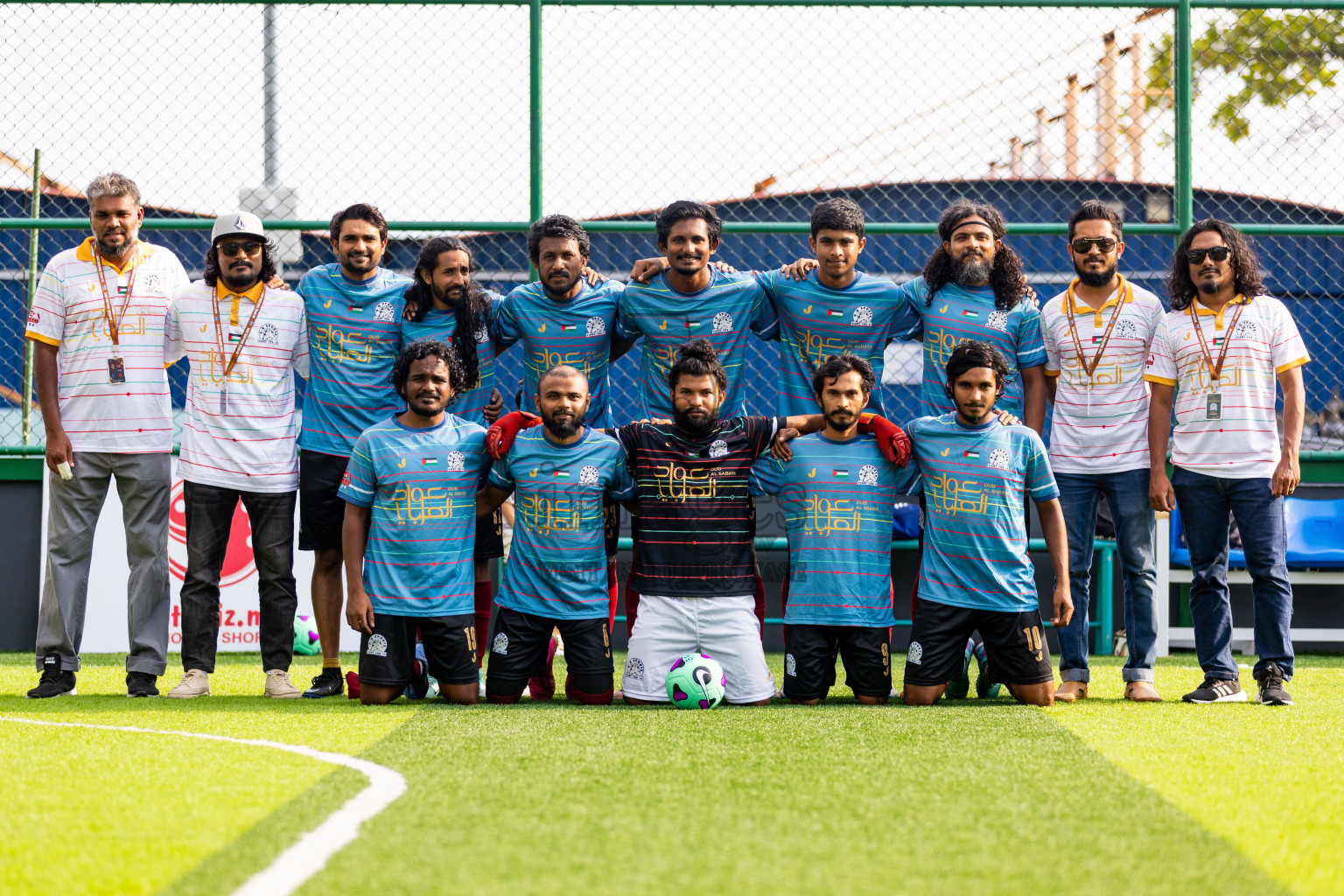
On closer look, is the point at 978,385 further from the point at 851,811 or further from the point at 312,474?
the point at 312,474

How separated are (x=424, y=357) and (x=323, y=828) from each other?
2.62 m

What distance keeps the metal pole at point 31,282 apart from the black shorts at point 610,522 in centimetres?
389

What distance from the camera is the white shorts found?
197 inches

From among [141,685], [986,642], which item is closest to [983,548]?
[986,642]

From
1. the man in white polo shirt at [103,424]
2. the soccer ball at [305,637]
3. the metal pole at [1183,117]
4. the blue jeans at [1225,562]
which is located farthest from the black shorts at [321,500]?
the metal pole at [1183,117]

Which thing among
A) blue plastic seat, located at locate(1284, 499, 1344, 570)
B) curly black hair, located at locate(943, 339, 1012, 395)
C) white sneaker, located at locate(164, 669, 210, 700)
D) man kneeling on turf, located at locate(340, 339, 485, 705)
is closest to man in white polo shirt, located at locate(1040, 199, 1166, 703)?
curly black hair, located at locate(943, 339, 1012, 395)

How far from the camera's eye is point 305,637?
716cm

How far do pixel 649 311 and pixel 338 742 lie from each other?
7.39ft

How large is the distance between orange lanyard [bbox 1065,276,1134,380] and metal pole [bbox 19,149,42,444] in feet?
18.1

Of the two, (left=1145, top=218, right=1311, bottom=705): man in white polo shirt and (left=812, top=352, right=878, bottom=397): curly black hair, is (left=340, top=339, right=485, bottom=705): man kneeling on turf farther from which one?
(left=1145, top=218, right=1311, bottom=705): man in white polo shirt

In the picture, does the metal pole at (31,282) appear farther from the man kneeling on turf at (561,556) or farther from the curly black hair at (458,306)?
the man kneeling on turf at (561,556)

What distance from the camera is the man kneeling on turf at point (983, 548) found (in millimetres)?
4973

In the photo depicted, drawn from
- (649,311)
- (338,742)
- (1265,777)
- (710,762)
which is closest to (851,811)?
(710,762)

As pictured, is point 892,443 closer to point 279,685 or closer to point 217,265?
point 279,685
